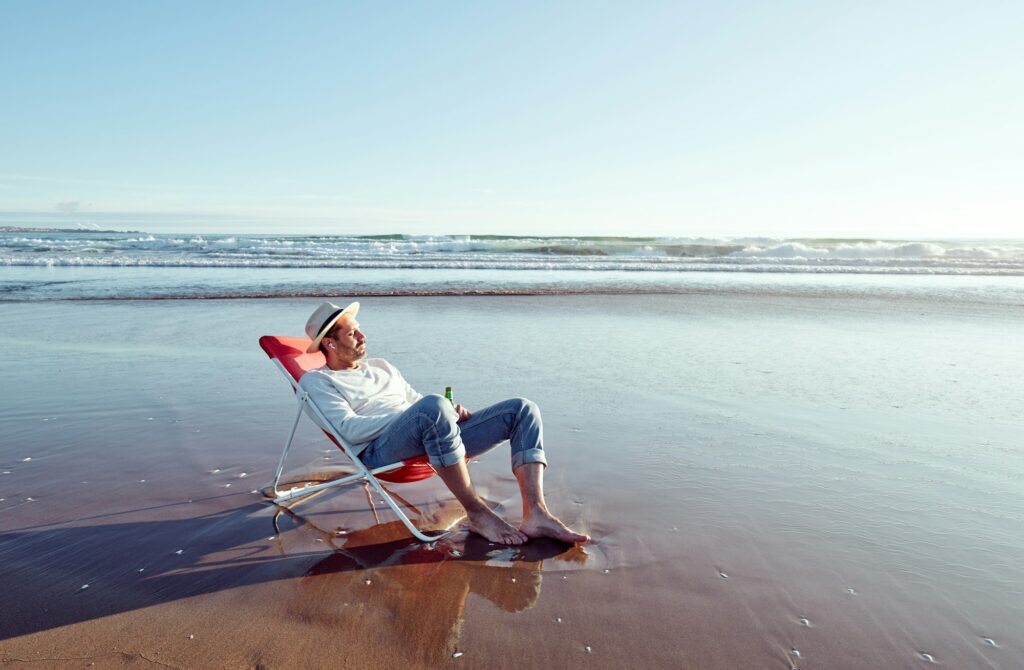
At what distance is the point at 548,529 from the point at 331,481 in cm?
135

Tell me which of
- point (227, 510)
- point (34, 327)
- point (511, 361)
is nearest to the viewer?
point (227, 510)

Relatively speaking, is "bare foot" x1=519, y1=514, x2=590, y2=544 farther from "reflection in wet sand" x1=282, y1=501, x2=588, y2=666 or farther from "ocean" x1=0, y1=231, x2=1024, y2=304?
"ocean" x1=0, y1=231, x2=1024, y2=304

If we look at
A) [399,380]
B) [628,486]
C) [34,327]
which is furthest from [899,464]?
[34,327]

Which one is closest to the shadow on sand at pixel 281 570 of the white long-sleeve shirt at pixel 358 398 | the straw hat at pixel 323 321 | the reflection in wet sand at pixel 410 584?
the reflection in wet sand at pixel 410 584

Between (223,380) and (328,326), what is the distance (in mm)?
3486

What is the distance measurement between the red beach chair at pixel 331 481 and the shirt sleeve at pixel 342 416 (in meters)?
0.03

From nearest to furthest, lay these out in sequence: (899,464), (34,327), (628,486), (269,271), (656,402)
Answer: (628,486), (899,464), (656,402), (34,327), (269,271)

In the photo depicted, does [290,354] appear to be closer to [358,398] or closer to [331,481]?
[358,398]

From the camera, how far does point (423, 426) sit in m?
3.51

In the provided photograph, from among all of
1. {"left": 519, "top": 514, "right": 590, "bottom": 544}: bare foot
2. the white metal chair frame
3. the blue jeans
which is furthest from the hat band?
{"left": 519, "top": 514, "right": 590, "bottom": 544}: bare foot

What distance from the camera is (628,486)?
14.0 feet

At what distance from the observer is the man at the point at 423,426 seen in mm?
3531

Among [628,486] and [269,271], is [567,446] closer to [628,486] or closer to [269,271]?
[628,486]

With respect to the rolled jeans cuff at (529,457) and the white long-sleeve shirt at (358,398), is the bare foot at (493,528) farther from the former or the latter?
the white long-sleeve shirt at (358,398)
